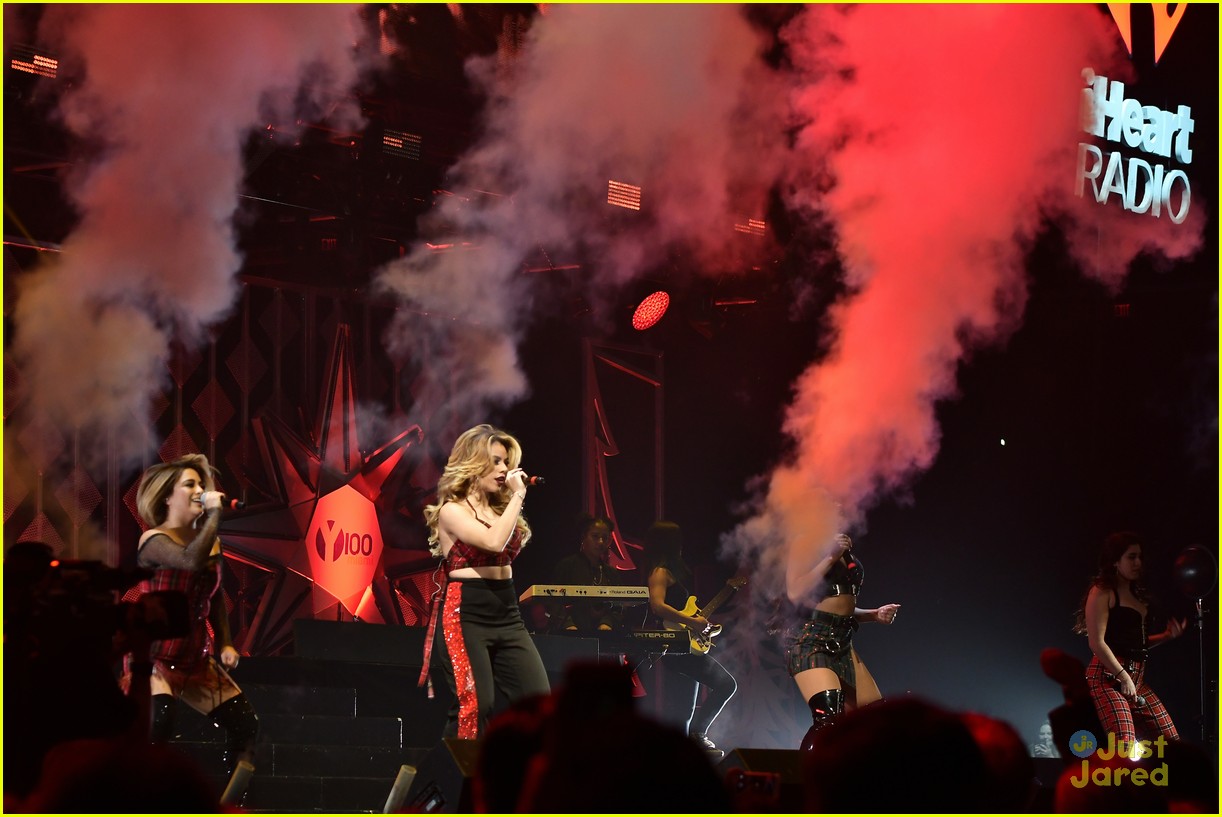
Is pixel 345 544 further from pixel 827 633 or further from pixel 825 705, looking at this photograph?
pixel 825 705

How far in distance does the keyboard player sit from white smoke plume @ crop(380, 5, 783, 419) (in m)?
2.20

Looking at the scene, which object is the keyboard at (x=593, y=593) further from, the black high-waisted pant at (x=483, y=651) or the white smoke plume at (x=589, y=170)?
the black high-waisted pant at (x=483, y=651)

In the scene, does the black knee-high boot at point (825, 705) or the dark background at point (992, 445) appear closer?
the black knee-high boot at point (825, 705)

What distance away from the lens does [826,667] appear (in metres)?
7.70

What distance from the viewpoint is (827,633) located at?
25.4ft

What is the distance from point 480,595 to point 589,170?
501 centimetres

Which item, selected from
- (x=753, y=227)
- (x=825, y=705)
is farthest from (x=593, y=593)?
(x=753, y=227)

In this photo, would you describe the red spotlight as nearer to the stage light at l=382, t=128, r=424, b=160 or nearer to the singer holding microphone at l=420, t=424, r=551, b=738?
the stage light at l=382, t=128, r=424, b=160

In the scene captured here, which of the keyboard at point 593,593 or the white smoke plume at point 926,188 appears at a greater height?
the white smoke plume at point 926,188

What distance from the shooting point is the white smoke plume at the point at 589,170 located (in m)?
9.72

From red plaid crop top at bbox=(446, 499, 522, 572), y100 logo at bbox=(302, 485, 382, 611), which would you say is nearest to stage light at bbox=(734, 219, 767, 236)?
y100 logo at bbox=(302, 485, 382, 611)

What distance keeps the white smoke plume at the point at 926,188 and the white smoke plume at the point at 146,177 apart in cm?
351

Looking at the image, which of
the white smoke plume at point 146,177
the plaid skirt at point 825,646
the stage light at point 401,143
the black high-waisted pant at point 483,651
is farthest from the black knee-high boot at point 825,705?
the white smoke plume at point 146,177

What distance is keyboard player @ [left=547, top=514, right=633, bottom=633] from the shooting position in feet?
32.7
